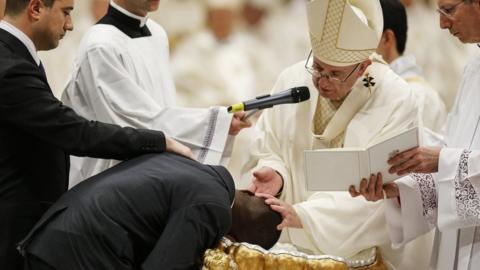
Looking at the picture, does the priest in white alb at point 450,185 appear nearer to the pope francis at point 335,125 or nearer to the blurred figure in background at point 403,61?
the pope francis at point 335,125

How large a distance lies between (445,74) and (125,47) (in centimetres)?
498

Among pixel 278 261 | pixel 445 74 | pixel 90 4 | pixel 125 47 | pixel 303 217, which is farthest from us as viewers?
pixel 445 74

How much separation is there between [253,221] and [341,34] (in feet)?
3.21

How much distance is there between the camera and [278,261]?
3.85 meters

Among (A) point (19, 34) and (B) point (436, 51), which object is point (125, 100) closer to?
(A) point (19, 34)

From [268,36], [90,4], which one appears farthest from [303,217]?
[268,36]

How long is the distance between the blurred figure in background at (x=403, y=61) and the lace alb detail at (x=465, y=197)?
2.02 metres

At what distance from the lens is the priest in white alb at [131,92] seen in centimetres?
457

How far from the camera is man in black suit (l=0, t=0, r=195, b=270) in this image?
12.2 feet

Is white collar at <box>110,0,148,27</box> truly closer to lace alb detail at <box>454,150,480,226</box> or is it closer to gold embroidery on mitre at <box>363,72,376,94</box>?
gold embroidery on mitre at <box>363,72,376,94</box>

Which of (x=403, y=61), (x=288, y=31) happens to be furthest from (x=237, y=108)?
(x=288, y=31)

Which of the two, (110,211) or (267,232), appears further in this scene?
(267,232)

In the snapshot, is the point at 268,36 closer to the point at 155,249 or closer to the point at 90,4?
the point at 90,4

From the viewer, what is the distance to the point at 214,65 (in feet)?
28.8
